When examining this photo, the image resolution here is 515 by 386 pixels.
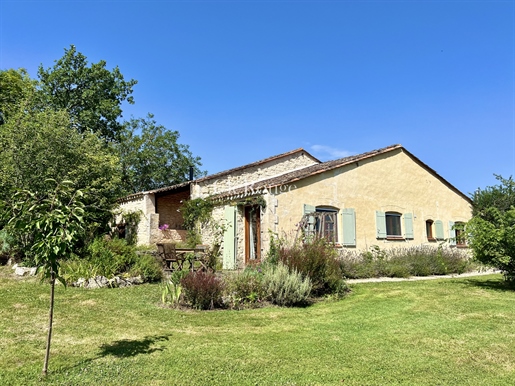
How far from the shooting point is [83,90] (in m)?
22.8

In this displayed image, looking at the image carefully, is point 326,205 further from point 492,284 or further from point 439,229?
point 439,229

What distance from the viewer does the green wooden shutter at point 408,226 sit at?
563 inches

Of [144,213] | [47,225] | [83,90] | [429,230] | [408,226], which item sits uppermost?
[83,90]

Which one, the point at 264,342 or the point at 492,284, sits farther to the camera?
the point at 492,284

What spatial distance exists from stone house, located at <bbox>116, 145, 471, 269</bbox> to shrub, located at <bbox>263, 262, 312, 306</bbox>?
11.4ft

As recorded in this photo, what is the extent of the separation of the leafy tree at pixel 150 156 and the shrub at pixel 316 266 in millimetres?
19799

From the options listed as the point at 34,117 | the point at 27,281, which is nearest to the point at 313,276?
the point at 27,281

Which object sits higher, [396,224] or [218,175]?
[218,175]

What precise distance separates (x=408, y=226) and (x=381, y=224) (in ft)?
5.11

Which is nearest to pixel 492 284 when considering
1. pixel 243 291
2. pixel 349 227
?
pixel 349 227

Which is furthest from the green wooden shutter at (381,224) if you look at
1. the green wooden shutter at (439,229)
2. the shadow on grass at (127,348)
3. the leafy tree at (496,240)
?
the shadow on grass at (127,348)

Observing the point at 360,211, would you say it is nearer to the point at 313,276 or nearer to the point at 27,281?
the point at 313,276

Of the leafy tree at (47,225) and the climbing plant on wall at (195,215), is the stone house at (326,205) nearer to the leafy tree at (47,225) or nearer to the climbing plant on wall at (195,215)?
the climbing plant on wall at (195,215)

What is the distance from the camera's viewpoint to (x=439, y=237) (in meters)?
15.5
